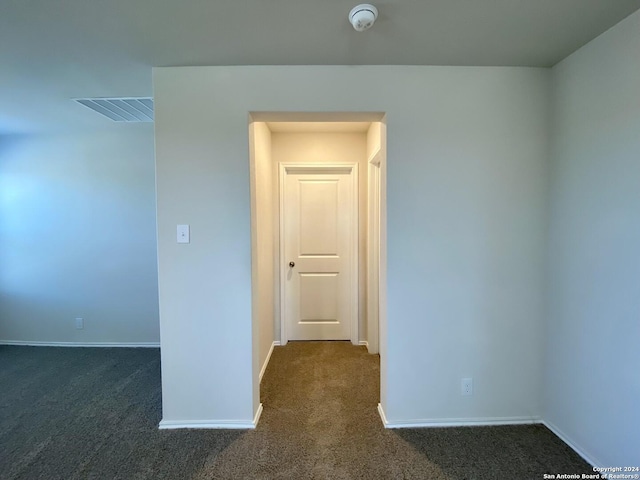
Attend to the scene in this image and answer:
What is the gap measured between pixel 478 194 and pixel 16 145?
4.53 m

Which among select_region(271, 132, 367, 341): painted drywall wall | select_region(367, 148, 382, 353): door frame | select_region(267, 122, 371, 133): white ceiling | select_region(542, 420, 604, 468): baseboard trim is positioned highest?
select_region(267, 122, 371, 133): white ceiling

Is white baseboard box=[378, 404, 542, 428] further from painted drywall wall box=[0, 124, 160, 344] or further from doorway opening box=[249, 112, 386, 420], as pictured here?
painted drywall wall box=[0, 124, 160, 344]

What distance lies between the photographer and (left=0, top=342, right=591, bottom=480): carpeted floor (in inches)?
63.6

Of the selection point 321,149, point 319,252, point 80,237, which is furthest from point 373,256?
point 80,237

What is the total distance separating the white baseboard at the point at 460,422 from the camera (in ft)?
6.40

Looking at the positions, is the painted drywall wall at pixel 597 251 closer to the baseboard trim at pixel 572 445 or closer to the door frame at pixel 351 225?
the baseboard trim at pixel 572 445

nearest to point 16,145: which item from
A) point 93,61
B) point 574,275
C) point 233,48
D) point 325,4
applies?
point 93,61

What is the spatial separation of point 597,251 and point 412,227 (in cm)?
96

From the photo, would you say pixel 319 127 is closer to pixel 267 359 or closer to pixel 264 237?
pixel 264 237

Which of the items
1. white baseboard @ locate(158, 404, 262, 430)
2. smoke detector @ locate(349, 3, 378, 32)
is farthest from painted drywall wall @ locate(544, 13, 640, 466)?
white baseboard @ locate(158, 404, 262, 430)

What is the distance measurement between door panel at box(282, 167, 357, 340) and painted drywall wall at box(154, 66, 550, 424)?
4.61ft

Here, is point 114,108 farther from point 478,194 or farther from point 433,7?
point 478,194

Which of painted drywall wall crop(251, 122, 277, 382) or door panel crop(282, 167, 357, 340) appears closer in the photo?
painted drywall wall crop(251, 122, 277, 382)

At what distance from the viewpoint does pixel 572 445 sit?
175 cm
